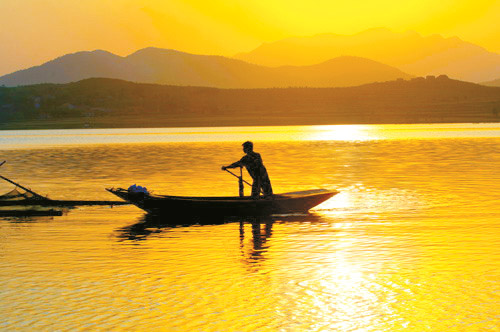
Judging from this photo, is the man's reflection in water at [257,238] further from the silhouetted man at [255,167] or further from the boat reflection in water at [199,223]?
the silhouetted man at [255,167]

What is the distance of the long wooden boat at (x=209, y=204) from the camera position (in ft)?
77.5

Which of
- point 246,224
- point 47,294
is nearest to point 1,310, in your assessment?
point 47,294

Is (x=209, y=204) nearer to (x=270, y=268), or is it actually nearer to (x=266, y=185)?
(x=266, y=185)

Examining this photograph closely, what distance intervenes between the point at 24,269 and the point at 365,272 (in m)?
7.17

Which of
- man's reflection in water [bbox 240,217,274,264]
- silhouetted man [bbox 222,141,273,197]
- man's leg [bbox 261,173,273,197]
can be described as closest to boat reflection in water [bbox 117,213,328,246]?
man's reflection in water [bbox 240,217,274,264]

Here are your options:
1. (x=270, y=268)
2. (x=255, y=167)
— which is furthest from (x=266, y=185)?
(x=270, y=268)

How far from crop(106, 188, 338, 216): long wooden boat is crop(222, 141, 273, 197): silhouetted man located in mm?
344

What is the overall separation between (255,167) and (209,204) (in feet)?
5.85

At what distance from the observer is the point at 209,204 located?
77.4 feet

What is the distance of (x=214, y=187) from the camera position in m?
34.4

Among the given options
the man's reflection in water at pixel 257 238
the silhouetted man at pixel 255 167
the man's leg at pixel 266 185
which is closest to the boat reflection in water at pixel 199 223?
the man's reflection in water at pixel 257 238

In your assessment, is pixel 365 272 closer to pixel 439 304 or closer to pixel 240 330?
pixel 439 304

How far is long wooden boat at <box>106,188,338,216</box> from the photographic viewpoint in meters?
23.6

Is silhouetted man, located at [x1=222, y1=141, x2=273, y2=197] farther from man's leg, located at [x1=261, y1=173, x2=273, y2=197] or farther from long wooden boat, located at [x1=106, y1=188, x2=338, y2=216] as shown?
long wooden boat, located at [x1=106, y1=188, x2=338, y2=216]
